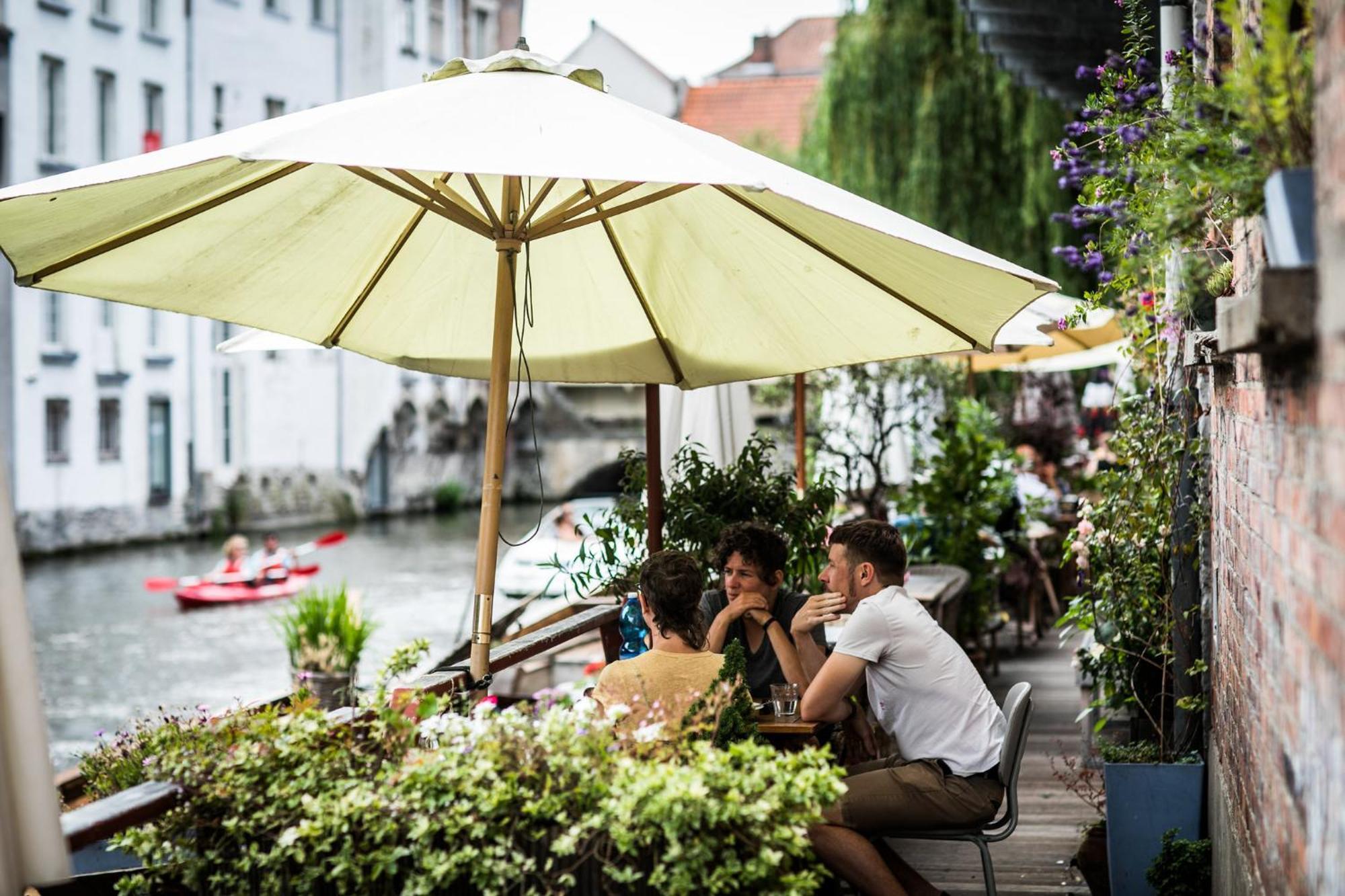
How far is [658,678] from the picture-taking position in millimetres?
3760

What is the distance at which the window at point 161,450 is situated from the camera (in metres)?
31.2

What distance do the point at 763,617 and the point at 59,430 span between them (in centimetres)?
2697

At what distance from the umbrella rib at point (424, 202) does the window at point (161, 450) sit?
2895cm

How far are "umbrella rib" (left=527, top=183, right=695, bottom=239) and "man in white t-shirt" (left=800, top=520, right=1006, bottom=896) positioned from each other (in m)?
1.22

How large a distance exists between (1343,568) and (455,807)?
5.34 ft

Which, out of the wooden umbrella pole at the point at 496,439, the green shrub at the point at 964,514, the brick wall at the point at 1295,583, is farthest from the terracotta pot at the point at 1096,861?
the green shrub at the point at 964,514

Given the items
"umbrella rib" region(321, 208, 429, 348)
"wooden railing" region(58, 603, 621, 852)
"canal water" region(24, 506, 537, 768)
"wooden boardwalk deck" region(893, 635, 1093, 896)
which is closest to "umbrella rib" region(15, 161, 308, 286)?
"umbrella rib" region(321, 208, 429, 348)

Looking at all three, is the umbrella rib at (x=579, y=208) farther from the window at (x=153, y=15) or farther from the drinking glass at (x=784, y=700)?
the window at (x=153, y=15)

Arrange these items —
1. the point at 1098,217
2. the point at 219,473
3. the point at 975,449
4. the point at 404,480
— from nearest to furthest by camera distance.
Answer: the point at 1098,217
the point at 975,449
the point at 219,473
the point at 404,480

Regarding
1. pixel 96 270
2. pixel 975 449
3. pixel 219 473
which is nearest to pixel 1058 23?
pixel 975 449

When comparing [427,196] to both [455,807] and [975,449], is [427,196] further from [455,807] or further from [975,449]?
[975,449]

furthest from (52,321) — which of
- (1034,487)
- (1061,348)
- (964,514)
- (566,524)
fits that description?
(964,514)

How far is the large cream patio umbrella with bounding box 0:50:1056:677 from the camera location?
10.1ft

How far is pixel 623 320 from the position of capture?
514 centimetres
